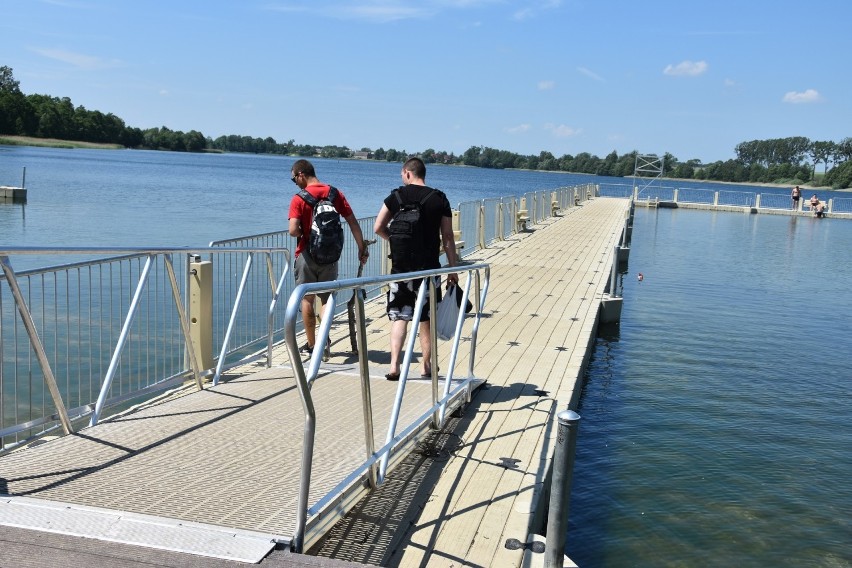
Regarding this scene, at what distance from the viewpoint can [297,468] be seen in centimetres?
406

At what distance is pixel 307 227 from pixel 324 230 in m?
0.17

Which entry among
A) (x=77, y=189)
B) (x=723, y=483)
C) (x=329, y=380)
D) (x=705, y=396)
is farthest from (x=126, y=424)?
(x=77, y=189)

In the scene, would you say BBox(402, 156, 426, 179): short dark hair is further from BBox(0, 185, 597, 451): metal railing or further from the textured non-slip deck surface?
the textured non-slip deck surface

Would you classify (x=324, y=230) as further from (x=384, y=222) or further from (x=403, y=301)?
(x=403, y=301)

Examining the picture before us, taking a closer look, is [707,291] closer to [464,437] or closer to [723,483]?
[723,483]

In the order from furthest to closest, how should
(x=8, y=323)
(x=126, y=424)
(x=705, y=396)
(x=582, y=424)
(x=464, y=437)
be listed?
(x=8, y=323) < (x=705, y=396) < (x=582, y=424) < (x=464, y=437) < (x=126, y=424)

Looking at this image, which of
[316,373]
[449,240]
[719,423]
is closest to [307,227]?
[449,240]

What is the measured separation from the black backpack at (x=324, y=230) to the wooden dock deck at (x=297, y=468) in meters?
1.10

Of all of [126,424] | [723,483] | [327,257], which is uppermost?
[327,257]

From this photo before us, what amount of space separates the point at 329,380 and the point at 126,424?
1.82 metres

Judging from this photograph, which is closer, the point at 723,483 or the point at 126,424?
the point at 126,424

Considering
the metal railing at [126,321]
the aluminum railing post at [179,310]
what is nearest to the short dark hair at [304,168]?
the metal railing at [126,321]

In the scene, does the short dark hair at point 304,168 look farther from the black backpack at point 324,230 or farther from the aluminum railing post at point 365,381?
the aluminum railing post at point 365,381

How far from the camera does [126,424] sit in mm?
4770
